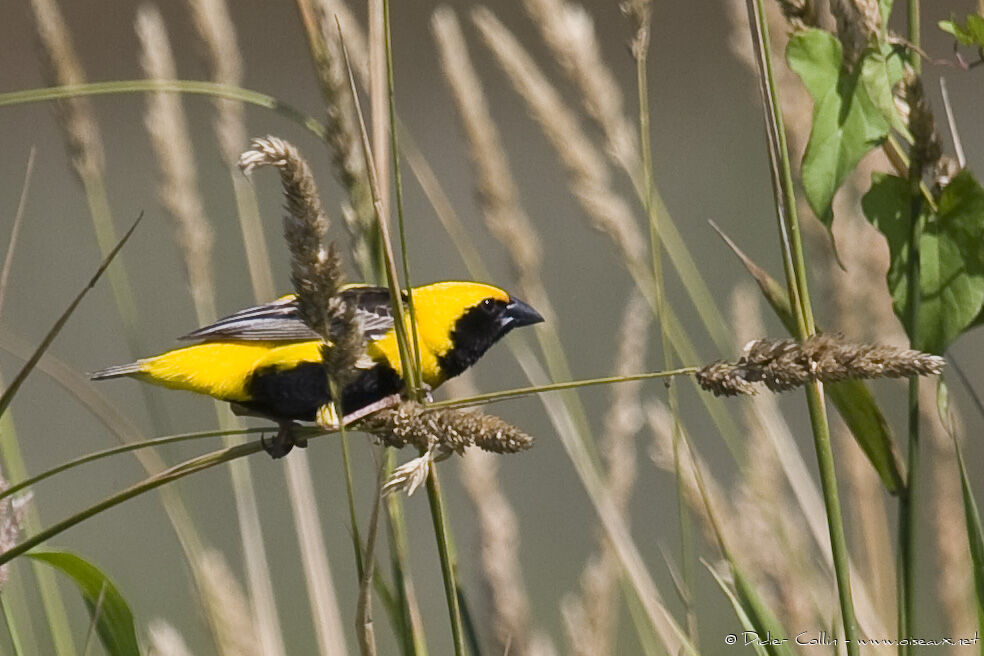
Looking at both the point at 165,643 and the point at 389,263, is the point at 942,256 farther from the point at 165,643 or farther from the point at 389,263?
the point at 165,643

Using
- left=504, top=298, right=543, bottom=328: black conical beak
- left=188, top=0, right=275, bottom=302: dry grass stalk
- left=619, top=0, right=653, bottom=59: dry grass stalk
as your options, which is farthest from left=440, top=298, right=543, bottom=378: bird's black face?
left=619, top=0, right=653, bottom=59: dry grass stalk

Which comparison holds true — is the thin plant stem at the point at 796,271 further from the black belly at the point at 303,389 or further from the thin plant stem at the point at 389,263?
the black belly at the point at 303,389

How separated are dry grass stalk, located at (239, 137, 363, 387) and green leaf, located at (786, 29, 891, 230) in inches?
14.9

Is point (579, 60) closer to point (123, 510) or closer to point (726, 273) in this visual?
point (123, 510)

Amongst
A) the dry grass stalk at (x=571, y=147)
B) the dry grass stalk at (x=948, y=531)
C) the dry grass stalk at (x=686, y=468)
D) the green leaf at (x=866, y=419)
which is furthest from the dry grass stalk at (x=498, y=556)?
the dry grass stalk at (x=948, y=531)

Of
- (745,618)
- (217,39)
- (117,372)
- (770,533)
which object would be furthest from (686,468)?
(217,39)

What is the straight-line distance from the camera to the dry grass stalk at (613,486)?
1.41 metres

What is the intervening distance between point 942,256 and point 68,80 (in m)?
0.94

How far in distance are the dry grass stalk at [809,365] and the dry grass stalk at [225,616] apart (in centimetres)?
70

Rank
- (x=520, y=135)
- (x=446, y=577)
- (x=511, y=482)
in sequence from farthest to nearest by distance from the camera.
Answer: (x=520, y=135) → (x=511, y=482) → (x=446, y=577)

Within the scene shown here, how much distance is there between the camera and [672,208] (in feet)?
17.0

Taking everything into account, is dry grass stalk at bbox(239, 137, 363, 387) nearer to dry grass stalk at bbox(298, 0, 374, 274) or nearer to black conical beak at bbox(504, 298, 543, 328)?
dry grass stalk at bbox(298, 0, 374, 274)

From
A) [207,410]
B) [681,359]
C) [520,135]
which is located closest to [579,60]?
[681,359]

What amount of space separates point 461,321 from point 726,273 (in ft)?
11.6
